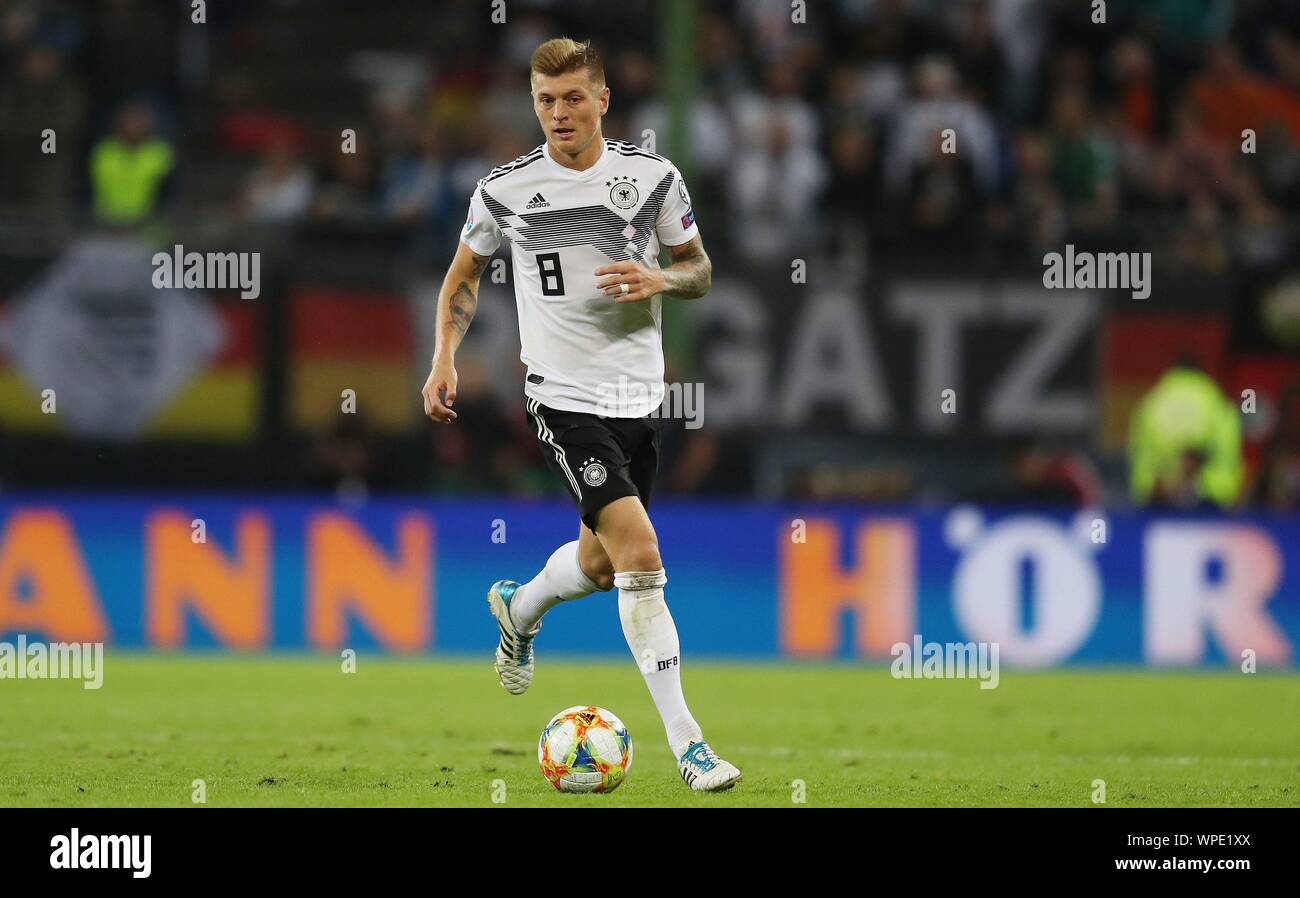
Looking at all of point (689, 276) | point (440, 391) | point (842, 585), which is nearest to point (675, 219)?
point (689, 276)

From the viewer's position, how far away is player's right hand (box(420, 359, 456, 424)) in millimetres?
7137

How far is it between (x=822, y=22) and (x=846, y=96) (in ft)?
4.47

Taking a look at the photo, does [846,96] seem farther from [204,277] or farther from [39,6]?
[39,6]

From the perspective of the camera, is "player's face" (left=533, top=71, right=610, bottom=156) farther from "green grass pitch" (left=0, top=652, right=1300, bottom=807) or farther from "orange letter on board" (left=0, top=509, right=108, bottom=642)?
"orange letter on board" (left=0, top=509, right=108, bottom=642)

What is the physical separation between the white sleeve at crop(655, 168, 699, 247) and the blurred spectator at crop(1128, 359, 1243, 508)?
683cm

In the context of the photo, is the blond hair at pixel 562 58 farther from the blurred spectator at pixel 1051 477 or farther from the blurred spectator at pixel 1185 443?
the blurred spectator at pixel 1185 443

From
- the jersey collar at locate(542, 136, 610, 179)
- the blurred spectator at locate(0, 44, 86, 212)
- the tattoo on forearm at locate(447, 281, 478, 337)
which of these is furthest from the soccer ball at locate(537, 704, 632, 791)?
the blurred spectator at locate(0, 44, 86, 212)

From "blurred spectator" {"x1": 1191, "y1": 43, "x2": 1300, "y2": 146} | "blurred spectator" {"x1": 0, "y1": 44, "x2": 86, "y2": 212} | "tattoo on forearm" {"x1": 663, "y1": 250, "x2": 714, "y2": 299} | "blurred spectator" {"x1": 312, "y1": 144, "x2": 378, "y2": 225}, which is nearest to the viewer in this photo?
"tattoo on forearm" {"x1": 663, "y1": 250, "x2": 714, "y2": 299}

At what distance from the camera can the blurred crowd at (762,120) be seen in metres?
14.2

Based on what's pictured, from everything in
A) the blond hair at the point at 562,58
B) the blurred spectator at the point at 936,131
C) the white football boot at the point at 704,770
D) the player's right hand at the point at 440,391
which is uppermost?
the blurred spectator at the point at 936,131

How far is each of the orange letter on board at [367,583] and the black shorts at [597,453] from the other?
533 cm

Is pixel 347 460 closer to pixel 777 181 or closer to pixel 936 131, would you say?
pixel 777 181

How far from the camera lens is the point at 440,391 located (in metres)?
7.24

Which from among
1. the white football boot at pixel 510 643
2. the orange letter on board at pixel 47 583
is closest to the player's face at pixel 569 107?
the white football boot at pixel 510 643
